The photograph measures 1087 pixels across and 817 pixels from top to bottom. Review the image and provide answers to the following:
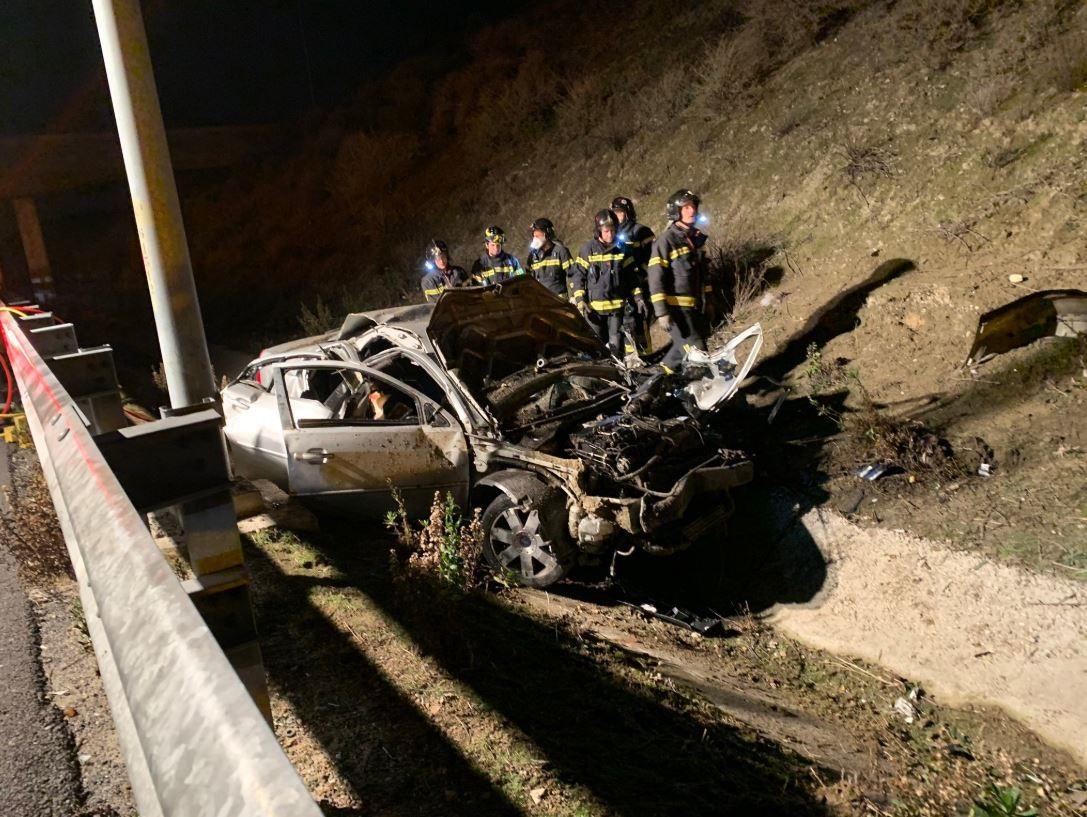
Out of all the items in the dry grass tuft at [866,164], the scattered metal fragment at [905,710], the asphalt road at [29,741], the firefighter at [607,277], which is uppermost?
the dry grass tuft at [866,164]

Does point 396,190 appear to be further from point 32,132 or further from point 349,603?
point 349,603

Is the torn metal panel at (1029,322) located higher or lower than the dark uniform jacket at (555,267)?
lower

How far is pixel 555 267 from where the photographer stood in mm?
9352

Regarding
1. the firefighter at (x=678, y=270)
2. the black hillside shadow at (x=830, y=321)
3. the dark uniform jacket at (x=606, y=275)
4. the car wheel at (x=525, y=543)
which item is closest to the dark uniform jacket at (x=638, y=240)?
the dark uniform jacket at (x=606, y=275)

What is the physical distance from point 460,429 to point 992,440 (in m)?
4.13

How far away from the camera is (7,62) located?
64.2 ft

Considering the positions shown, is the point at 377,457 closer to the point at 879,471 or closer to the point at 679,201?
the point at 879,471

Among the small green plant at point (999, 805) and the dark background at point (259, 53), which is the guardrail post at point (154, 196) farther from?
the dark background at point (259, 53)

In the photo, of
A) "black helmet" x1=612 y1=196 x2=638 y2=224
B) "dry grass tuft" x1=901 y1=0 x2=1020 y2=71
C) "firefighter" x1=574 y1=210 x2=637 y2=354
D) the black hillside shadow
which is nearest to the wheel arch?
"firefighter" x1=574 y1=210 x2=637 y2=354

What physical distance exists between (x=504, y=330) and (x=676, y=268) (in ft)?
8.71

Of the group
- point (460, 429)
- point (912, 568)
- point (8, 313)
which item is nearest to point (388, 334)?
point (460, 429)

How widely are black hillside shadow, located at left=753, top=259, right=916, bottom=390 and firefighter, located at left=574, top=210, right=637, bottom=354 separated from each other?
174 centimetres

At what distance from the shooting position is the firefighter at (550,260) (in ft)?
30.6

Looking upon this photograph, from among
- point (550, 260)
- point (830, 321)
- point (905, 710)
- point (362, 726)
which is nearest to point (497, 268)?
point (550, 260)
